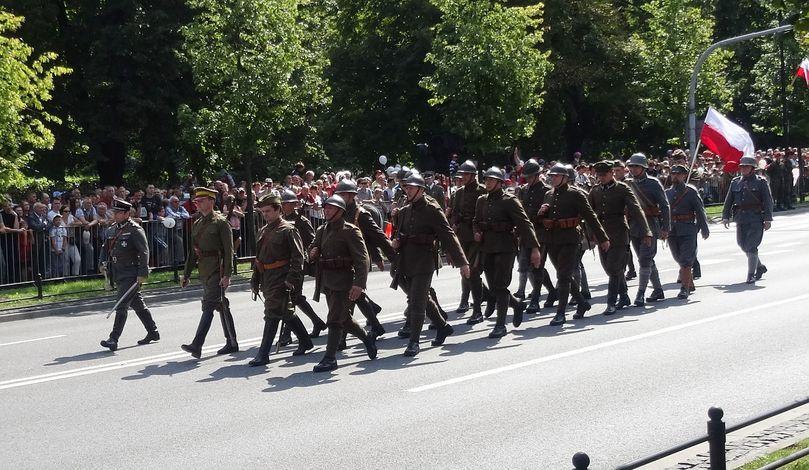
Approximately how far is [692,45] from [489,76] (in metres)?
18.3

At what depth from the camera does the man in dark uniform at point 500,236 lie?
13.2 metres

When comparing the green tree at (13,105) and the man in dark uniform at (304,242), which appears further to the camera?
the green tree at (13,105)

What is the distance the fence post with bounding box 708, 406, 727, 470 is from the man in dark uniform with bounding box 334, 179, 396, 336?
24.7ft

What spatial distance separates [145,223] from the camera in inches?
842

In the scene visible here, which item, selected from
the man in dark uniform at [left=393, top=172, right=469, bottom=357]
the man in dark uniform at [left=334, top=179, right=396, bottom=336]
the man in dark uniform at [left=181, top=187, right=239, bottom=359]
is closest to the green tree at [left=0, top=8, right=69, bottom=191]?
the man in dark uniform at [left=181, top=187, right=239, bottom=359]

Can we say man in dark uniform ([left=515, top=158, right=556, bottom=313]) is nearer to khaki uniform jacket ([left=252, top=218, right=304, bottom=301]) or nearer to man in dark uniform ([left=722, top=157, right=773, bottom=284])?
man in dark uniform ([left=722, top=157, right=773, bottom=284])

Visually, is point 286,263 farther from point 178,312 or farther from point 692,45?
point 692,45

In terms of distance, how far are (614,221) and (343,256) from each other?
195 inches

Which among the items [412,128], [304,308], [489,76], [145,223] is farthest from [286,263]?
[412,128]

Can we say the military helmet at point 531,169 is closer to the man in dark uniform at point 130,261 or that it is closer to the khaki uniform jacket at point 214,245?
the khaki uniform jacket at point 214,245

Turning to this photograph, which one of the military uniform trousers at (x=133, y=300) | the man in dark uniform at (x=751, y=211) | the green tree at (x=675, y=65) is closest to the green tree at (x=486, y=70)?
the man in dark uniform at (x=751, y=211)

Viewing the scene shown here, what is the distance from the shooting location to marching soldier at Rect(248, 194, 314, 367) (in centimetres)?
1191

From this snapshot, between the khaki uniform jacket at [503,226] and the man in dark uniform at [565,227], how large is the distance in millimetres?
875

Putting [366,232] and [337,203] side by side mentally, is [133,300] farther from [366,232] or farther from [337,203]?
[337,203]
